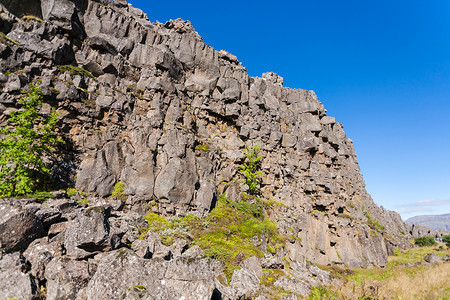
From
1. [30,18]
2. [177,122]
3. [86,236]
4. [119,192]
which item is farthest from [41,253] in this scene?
[30,18]

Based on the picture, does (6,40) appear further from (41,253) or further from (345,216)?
(345,216)

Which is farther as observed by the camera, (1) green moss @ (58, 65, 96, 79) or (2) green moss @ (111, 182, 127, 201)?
(1) green moss @ (58, 65, 96, 79)

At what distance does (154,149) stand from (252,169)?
15.8 meters

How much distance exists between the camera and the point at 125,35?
35844mm

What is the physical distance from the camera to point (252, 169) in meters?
36.7

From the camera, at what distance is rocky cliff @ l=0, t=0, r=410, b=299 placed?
460 inches

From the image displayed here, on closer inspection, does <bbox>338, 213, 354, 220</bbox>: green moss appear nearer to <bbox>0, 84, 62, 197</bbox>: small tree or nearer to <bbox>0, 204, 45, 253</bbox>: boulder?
<bbox>0, 204, 45, 253</bbox>: boulder

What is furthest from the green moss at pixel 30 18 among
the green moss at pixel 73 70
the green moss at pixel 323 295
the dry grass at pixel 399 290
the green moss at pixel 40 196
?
the dry grass at pixel 399 290

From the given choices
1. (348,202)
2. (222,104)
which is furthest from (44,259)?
(348,202)

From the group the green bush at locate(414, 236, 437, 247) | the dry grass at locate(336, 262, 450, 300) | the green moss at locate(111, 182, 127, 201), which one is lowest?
the green bush at locate(414, 236, 437, 247)

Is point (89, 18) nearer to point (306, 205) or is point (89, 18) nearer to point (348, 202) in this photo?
point (306, 205)

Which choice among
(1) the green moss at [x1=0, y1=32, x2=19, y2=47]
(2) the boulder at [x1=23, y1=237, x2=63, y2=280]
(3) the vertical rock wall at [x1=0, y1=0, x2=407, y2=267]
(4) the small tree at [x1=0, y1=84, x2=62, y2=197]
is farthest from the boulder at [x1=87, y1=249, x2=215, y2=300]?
(1) the green moss at [x1=0, y1=32, x2=19, y2=47]

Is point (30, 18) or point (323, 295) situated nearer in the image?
point (323, 295)

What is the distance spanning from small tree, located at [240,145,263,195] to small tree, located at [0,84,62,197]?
80.8ft
